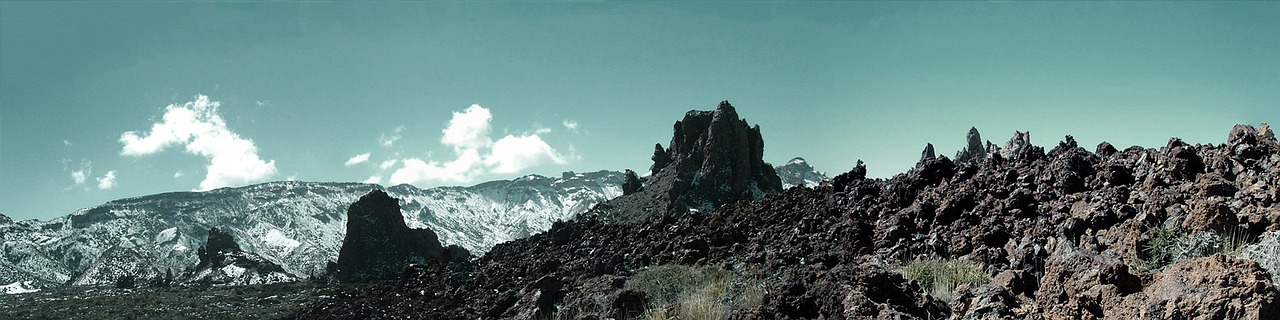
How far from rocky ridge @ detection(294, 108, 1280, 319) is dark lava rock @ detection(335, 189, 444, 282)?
50819 mm

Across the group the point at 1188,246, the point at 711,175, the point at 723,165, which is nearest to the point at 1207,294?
the point at 1188,246

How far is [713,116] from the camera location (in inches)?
2427

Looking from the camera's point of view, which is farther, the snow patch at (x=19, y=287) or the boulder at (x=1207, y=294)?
the snow patch at (x=19, y=287)

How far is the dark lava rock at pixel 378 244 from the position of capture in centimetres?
6744

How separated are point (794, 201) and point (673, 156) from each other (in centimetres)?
4573

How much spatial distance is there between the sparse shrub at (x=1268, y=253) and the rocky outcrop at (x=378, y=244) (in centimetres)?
6250

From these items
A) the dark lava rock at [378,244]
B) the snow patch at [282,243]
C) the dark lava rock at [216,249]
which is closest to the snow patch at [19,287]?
the dark lava rock at [216,249]

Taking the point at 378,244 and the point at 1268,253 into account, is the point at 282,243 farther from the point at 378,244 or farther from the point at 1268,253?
the point at 1268,253

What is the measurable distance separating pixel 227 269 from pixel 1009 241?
3696 inches

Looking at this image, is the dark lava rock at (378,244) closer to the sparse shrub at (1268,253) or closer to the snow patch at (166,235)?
the sparse shrub at (1268,253)

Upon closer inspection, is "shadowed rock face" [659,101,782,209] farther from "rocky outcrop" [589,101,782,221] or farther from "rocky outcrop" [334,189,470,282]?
"rocky outcrop" [334,189,470,282]

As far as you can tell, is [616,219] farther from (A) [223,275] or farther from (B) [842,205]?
(A) [223,275]

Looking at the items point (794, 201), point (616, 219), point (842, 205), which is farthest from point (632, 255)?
point (616, 219)

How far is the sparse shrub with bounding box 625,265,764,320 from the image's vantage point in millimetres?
9477
